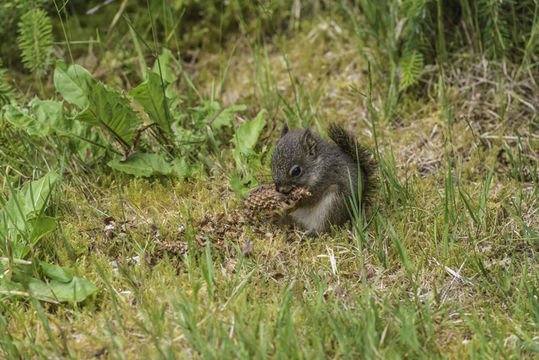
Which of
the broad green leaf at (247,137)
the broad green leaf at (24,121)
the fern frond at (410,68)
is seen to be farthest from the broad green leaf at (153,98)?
the fern frond at (410,68)

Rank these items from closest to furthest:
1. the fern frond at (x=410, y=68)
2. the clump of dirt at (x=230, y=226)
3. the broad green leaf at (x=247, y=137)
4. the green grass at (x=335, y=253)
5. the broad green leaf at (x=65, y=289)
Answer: the green grass at (x=335, y=253)
the broad green leaf at (x=65, y=289)
the clump of dirt at (x=230, y=226)
the broad green leaf at (x=247, y=137)
the fern frond at (x=410, y=68)

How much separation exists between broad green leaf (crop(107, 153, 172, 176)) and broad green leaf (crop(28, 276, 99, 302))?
1105mm

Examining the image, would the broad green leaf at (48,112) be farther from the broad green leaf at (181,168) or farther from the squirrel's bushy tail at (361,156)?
the squirrel's bushy tail at (361,156)

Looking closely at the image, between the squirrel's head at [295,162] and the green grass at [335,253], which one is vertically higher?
the squirrel's head at [295,162]

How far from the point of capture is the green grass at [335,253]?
2.45 metres

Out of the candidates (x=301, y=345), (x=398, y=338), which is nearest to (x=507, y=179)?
(x=398, y=338)

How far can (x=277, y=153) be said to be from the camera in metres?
3.49

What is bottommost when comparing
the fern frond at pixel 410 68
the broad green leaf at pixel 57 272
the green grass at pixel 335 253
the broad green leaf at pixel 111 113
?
the green grass at pixel 335 253

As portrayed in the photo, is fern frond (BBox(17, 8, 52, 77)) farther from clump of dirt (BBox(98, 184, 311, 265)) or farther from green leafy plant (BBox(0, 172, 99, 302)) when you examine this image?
clump of dirt (BBox(98, 184, 311, 265))

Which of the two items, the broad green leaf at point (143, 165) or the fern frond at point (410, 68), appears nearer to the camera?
the broad green leaf at point (143, 165)

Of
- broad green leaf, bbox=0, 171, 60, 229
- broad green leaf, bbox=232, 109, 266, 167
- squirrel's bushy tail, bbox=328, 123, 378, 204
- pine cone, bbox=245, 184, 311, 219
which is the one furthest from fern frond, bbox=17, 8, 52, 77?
squirrel's bushy tail, bbox=328, 123, 378, 204

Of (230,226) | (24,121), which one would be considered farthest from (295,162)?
(24,121)

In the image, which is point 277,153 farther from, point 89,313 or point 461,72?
point 461,72

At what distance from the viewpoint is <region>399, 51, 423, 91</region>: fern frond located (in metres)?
4.34
